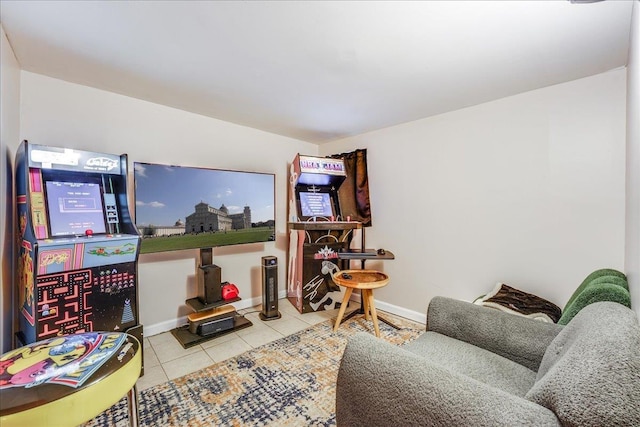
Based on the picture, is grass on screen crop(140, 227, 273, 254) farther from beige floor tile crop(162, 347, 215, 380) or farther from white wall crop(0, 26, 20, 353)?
beige floor tile crop(162, 347, 215, 380)

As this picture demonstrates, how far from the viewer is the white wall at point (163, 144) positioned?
7.03ft

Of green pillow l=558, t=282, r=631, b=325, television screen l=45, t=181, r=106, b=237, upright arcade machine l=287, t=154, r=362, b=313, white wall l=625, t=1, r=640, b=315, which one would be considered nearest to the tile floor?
upright arcade machine l=287, t=154, r=362, b=313

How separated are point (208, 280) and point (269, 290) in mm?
709

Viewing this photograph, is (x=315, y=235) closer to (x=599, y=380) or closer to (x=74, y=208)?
(x=74, y=208)

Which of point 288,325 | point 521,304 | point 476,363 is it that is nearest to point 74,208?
point 288,325

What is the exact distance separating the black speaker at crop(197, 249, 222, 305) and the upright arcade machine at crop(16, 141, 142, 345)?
0.68 metres

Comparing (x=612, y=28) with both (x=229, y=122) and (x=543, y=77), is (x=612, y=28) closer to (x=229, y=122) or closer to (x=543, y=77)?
(x=543, y=77)

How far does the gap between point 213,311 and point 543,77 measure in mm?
3582

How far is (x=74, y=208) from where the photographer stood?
1.85 metres

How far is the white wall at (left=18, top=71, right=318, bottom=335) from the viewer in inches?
84.4

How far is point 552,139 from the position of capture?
2225 mm

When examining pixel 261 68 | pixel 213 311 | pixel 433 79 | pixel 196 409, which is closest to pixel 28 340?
pixel 196 409

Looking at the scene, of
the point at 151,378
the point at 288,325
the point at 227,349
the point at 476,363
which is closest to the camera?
the point at 476,363

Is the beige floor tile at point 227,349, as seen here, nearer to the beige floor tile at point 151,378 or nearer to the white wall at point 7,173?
the beige floor tile at point 151,378
